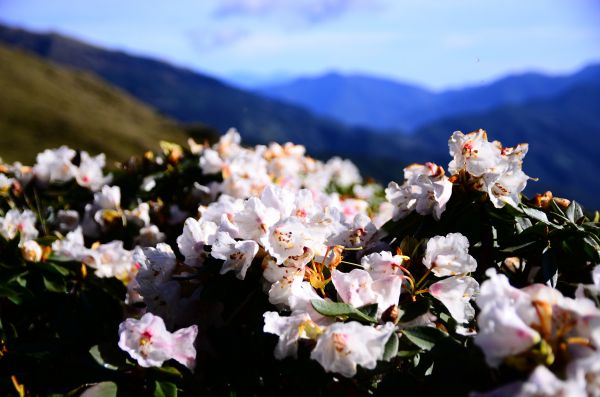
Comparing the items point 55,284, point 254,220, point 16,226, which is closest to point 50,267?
point 55,284

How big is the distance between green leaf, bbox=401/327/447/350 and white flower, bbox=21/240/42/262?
1.71m

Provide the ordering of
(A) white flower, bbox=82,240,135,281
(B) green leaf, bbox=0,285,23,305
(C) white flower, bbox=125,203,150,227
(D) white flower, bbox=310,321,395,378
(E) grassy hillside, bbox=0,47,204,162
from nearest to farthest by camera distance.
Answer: (D) white flower, bbox=310,321,395,378, (B) green leaf, bbox=0,285,23,305, (A) white flower, bbox=82,240,135,281, (C) white flower, bbox=125,203,150,227, (E) grassy hillside, bbox=0,47,204,162

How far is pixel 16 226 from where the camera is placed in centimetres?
267

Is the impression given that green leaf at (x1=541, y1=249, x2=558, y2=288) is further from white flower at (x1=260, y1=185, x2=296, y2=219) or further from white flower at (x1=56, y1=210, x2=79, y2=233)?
white flower at (x1=56, y1=210, x2=79, y2=233)

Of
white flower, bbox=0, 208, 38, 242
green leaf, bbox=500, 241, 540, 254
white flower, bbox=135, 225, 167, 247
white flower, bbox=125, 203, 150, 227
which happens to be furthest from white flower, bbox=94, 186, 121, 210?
green leaf, bbox=500, 241, 540, 254

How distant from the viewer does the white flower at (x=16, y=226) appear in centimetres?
261

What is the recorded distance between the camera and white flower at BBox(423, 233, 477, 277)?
1.62m

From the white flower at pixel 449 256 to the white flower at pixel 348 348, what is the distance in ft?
1.16

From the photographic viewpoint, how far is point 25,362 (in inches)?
72.6

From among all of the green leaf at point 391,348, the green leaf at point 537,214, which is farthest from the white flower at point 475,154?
the green leaf at point 391,348

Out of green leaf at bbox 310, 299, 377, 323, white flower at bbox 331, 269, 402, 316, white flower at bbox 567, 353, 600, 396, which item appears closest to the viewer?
white flower at bbox 567, 353, 600, 396

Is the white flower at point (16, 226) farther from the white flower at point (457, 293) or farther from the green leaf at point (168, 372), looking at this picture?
the white flower at point (457, 293)

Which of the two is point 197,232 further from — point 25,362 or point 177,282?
point 25,362

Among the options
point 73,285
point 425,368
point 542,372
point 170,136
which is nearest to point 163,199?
point 73,285
